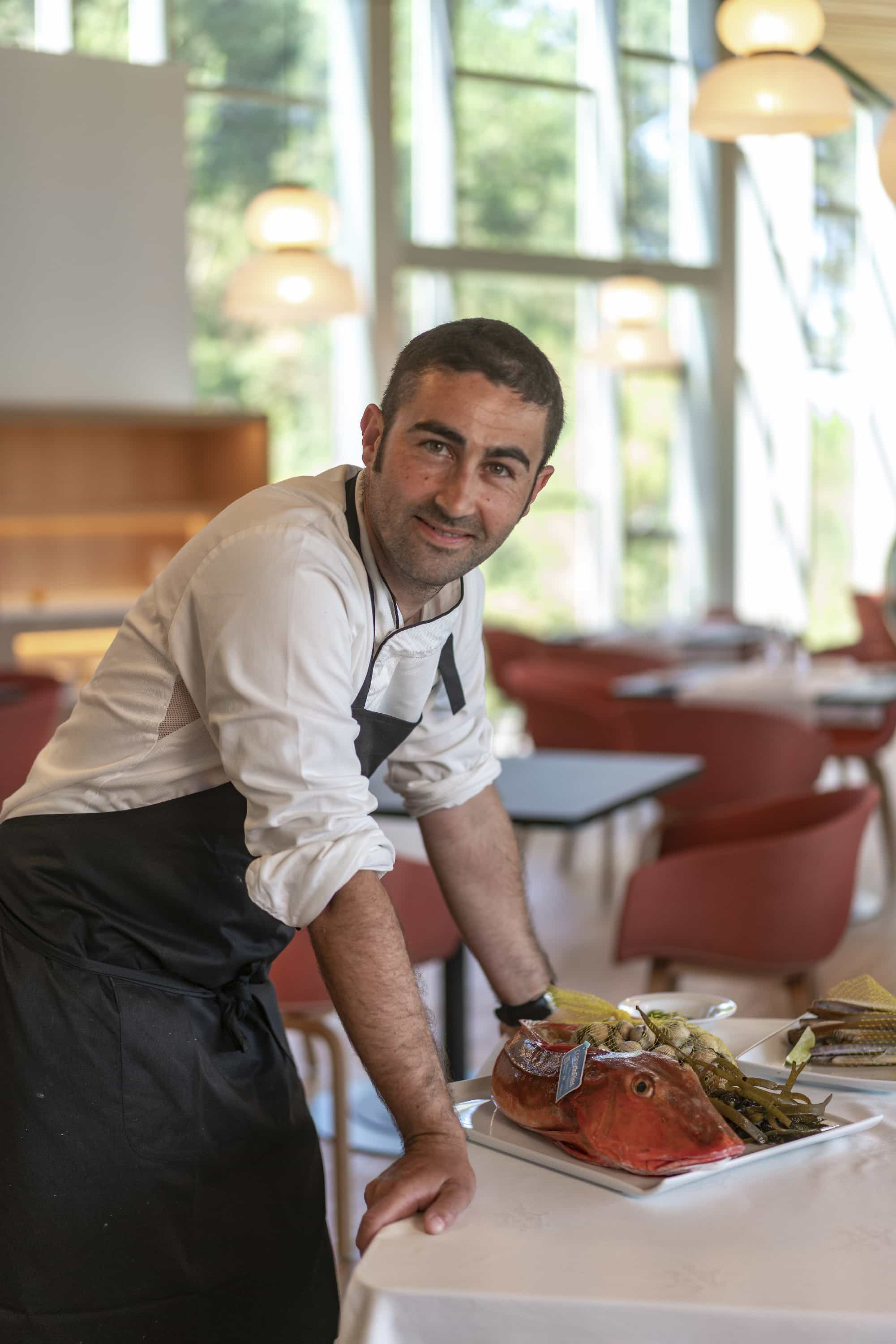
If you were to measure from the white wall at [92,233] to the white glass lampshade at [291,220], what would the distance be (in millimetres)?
2147

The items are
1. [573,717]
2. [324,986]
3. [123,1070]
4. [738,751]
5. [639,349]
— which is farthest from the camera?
[639,349]

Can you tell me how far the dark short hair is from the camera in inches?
60.5

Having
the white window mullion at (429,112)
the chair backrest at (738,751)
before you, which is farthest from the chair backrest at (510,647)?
the white window mullion at (429,112)

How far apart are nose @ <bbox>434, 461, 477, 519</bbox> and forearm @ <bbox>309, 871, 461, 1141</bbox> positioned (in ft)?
1.27

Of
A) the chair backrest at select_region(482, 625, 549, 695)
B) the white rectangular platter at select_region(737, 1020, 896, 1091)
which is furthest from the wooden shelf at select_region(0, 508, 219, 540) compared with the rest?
the white rectangular platter at select_region(737, 1020, 896, 1091)

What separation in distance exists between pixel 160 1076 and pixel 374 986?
408 mm

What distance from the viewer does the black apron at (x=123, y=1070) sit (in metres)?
1.71

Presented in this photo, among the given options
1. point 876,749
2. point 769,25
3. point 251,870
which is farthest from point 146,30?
point 251,870

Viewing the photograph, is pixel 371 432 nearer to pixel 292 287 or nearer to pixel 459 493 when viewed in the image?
pixel 459 493

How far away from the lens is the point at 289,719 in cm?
146

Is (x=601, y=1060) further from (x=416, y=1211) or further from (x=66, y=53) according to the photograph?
(x=66, y=53)

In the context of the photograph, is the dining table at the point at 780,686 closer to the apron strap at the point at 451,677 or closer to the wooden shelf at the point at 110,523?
the wooden shelf at the point at 110,523

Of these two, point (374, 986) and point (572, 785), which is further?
point (572, 785)

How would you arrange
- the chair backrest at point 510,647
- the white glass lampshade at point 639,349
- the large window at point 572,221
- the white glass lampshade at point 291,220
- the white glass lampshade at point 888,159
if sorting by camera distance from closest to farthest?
the white glass lampshade at point 888,159, the white glass lampshade at point 291,220, the chair backrest at point 510,647, the white glass lampshade at point 639,349, the large window at point 572,221
